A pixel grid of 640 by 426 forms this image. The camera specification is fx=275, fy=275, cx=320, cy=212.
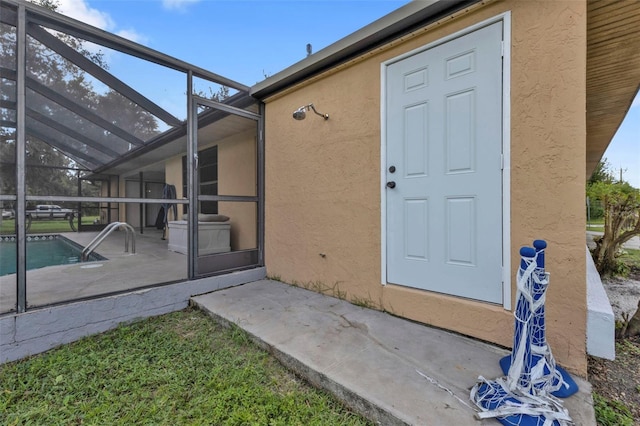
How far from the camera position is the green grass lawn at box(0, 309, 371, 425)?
1.54m

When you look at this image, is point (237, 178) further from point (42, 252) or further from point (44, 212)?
point (42, 252)

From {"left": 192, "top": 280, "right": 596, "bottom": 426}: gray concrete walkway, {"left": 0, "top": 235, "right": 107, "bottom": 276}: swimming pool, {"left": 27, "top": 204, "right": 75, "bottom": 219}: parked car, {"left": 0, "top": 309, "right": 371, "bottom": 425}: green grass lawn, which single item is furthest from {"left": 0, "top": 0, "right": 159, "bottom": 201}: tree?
{"left": 192, "top": 280, "right": 596, "bottom": 426}: gray concrete walkway

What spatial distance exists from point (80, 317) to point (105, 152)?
6.94 ft

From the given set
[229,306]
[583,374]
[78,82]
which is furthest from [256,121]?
[583,374]

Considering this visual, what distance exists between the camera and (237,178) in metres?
4.92

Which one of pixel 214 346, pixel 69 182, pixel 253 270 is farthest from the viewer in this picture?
pixel 253 270

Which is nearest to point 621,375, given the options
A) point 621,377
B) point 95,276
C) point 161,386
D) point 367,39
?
point 621,377

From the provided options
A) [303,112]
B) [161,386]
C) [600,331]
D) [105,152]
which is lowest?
[161,386]

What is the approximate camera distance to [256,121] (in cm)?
407

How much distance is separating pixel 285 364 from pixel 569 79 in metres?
2.73

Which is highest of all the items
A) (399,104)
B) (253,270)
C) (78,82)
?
(78,82)

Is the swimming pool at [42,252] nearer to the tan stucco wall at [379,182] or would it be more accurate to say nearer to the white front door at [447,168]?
the tan stucco wall at [379,182]

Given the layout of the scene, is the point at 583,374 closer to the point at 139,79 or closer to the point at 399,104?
the point at 399,104

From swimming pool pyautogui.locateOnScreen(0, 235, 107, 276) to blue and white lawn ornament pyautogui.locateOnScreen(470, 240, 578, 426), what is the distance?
3548mm
